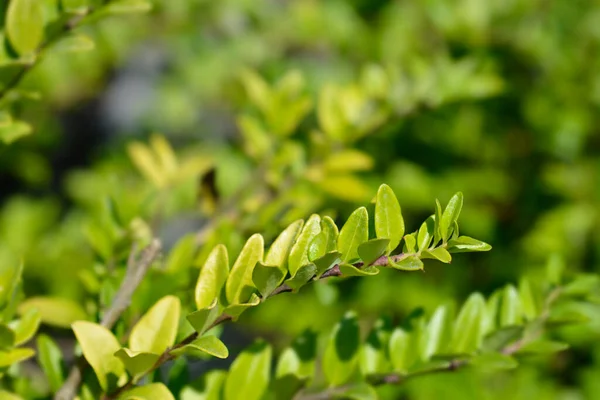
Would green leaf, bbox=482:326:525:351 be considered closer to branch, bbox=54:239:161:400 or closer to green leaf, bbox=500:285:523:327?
green leaf, bbox=500:285:523:327

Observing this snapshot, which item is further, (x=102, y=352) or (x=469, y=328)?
(x=469, y=328)

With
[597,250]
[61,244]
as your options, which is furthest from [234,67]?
[597,250]

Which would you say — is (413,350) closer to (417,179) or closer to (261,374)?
(261,374)

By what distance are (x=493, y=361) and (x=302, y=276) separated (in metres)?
0.25

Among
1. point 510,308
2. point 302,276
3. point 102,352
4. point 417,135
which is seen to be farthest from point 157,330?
point 417,135

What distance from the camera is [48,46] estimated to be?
2.31 feet

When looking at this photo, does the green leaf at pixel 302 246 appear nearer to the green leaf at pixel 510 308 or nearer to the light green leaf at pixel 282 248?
the light green leaf at pixel 282 248

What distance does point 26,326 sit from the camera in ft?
1.96

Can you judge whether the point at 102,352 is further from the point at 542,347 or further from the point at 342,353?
the point at 542,347

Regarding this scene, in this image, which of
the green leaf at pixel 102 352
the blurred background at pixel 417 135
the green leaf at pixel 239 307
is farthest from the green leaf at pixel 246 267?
the blurred background at pixel 417 135

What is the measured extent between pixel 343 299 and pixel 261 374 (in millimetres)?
667

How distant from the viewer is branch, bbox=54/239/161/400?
24.5 inches

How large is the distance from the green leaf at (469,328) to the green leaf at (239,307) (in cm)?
27

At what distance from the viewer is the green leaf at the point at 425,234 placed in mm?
524
